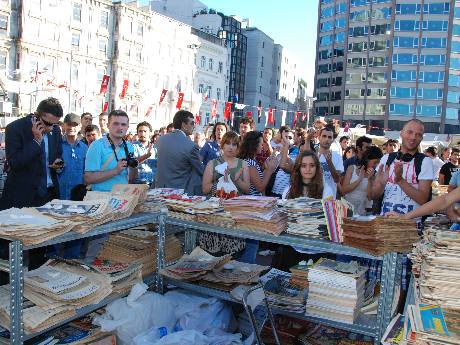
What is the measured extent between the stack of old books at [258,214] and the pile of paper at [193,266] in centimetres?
61

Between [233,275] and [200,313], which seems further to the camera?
[233,275]

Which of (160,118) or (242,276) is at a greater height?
(160,118)

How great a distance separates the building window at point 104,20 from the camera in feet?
141

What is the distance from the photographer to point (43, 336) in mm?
2932

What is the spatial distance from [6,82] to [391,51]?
2285 inches

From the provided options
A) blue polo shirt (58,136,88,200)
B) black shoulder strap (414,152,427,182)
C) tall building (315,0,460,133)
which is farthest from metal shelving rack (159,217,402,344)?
tall building (315,0,460,133)

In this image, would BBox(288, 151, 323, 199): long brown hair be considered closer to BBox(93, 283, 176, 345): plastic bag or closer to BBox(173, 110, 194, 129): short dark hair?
BBox(93, 283, 176, 345): plastic bag

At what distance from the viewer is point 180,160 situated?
5434 mm

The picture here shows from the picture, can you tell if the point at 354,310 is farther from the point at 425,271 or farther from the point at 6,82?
the point at 6,82

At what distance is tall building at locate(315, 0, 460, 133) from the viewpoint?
6272 centimetres

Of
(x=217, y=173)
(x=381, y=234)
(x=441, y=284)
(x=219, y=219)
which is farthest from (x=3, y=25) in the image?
(x=441, y=284)

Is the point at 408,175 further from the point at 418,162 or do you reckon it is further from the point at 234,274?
the point at 234,274

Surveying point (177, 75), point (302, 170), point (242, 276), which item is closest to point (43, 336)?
point (242, 276)

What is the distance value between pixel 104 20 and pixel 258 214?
147 ft
